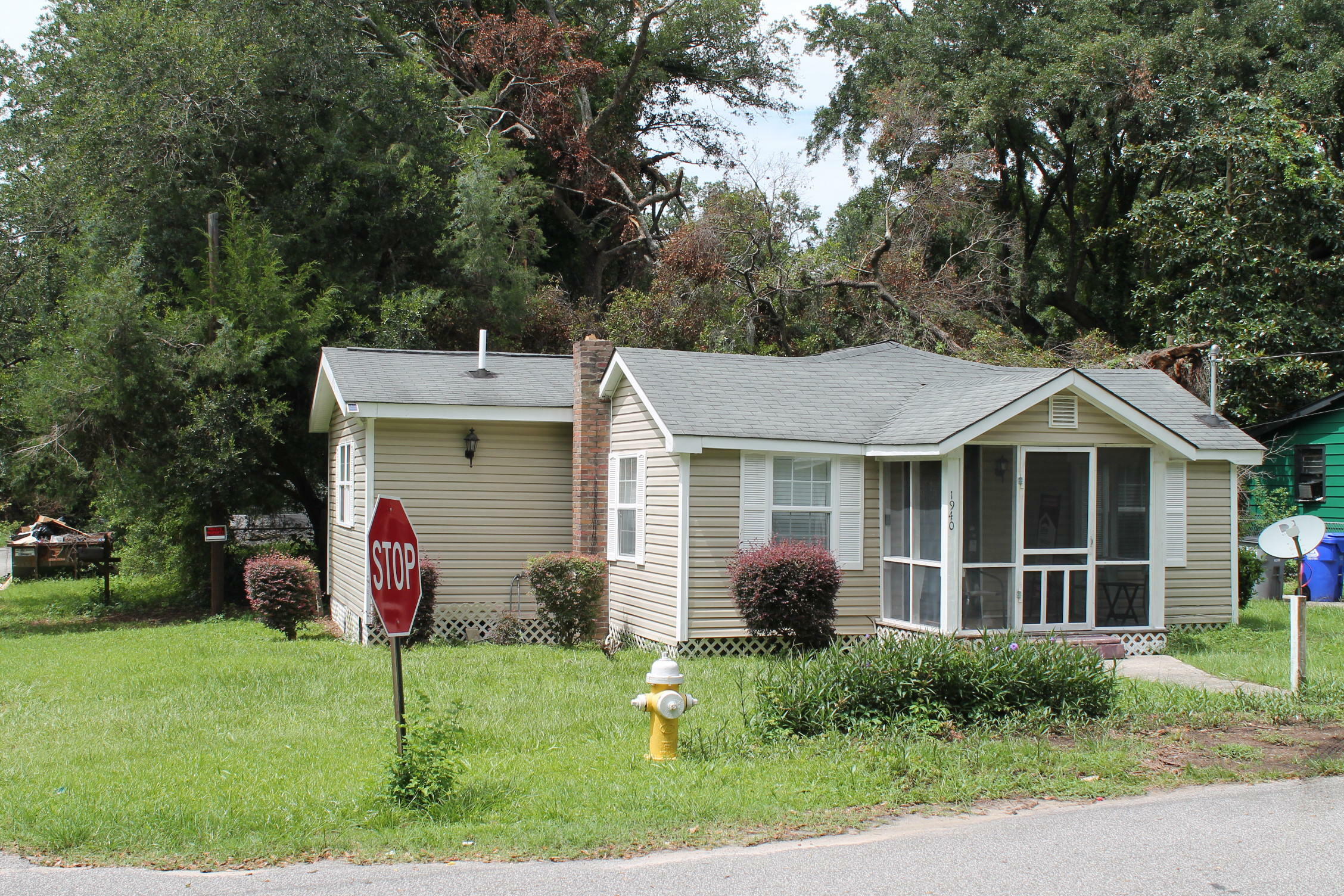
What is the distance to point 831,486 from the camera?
44.9 ft

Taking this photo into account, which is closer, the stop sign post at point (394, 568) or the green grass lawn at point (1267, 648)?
the stop sign post at point (394, 568)

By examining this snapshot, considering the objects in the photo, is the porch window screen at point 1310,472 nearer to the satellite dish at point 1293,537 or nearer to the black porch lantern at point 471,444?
the satellite dish at point 1293,537

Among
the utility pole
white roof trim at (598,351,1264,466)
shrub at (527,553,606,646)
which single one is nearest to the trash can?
white roof trim at (598,351,1264,466)

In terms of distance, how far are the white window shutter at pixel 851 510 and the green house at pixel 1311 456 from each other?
11964 mm

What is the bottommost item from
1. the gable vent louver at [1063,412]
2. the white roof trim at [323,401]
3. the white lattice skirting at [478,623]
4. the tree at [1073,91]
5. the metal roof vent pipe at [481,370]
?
the white lattice skirting at [478,623]

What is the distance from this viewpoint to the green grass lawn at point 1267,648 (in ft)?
35.9

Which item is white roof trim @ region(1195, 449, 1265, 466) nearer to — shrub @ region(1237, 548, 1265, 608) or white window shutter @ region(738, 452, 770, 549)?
shrub @ region(1237, 548, 1265, 608)

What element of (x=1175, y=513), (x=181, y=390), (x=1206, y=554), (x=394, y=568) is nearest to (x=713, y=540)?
(x=1175, y=513)

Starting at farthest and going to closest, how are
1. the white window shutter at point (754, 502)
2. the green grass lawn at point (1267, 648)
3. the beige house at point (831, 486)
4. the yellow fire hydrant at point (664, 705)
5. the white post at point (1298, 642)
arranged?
1. the white window shutter at point (754, 502)
2. the beige house at point (831, 486)
3. the green grass lawn at point (1267, 648)
4. the white post at point (1298, 642)
5. the yellow fire hydrant at point (664, 705)

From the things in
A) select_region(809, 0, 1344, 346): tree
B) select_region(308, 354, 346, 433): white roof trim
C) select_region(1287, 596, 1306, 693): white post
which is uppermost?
select_region(809, 0, 1344, 346): tree

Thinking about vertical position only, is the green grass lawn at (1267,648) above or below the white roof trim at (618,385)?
below

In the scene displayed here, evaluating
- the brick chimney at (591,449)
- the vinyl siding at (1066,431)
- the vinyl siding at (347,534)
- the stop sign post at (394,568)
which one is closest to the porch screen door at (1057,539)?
the vinyl siding at (1066,431)

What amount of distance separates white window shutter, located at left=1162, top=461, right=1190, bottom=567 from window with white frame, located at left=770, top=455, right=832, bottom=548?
430 centimetres

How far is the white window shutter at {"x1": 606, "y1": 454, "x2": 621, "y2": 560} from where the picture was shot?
1496 centimetres
